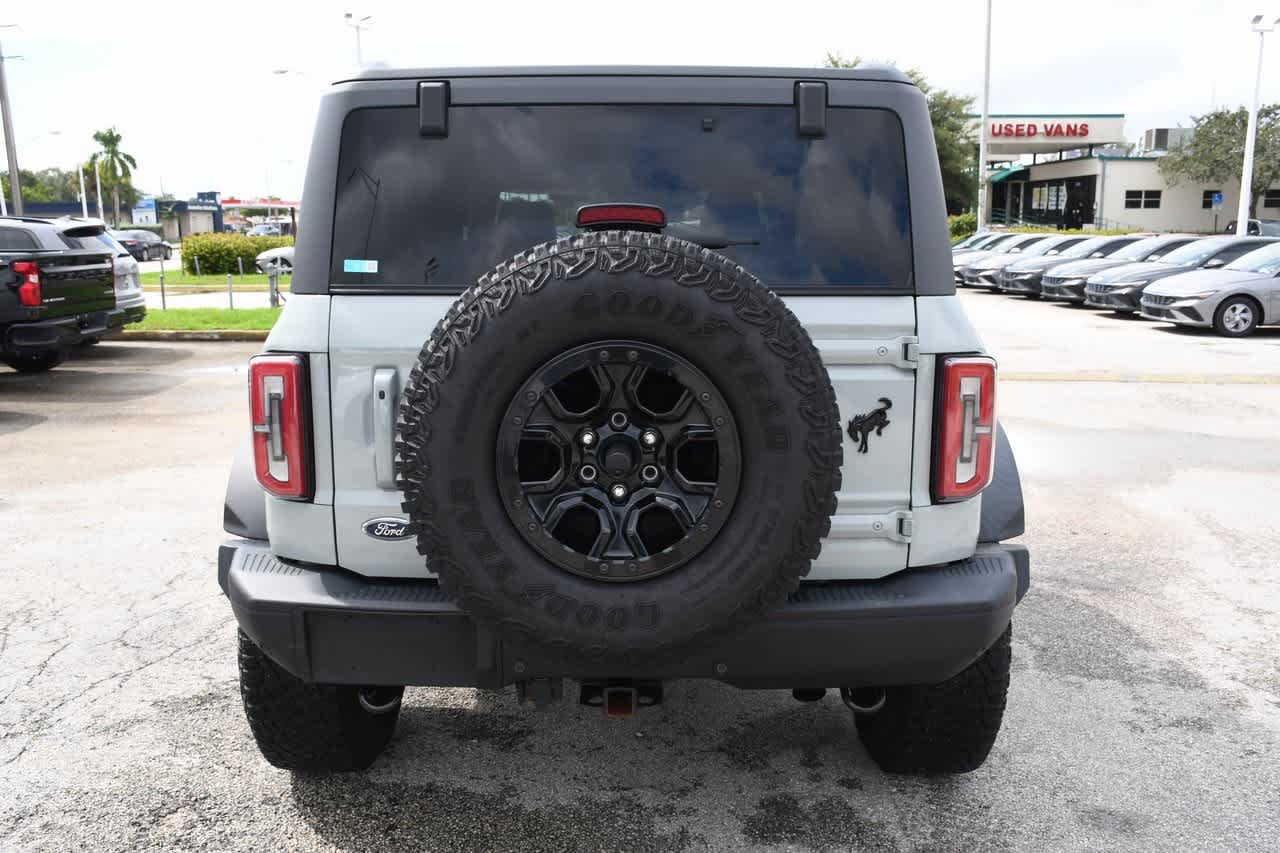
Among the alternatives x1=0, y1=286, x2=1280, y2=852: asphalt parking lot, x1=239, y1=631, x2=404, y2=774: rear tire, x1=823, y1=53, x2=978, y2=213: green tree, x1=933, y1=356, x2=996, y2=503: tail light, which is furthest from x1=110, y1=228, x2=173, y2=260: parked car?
x1=933, y1=356, x2=996, y2=503: tail light

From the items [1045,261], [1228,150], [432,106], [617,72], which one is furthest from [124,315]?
[1228,150]

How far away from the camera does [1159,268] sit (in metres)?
18.3

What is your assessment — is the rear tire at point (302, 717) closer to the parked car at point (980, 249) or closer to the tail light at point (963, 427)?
the tail light at point (963, 427)

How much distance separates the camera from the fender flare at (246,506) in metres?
3.07

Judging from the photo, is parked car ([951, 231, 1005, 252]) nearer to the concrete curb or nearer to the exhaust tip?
the concrete curb

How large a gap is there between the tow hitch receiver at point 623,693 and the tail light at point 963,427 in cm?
88

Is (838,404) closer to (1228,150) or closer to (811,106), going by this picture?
(811,106)

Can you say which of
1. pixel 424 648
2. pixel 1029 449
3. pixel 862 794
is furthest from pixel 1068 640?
pixel 1029 449

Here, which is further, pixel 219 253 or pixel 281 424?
pixel 219 253

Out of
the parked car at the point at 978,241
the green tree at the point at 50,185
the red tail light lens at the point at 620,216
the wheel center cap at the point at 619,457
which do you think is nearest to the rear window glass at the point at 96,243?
the red tail light lens at the point at 620,216

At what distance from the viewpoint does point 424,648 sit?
2.67 m

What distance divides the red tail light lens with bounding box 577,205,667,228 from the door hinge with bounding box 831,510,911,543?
34.6 inches

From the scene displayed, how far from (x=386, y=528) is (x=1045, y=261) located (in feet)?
73.8

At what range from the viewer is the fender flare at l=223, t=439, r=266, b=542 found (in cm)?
307
